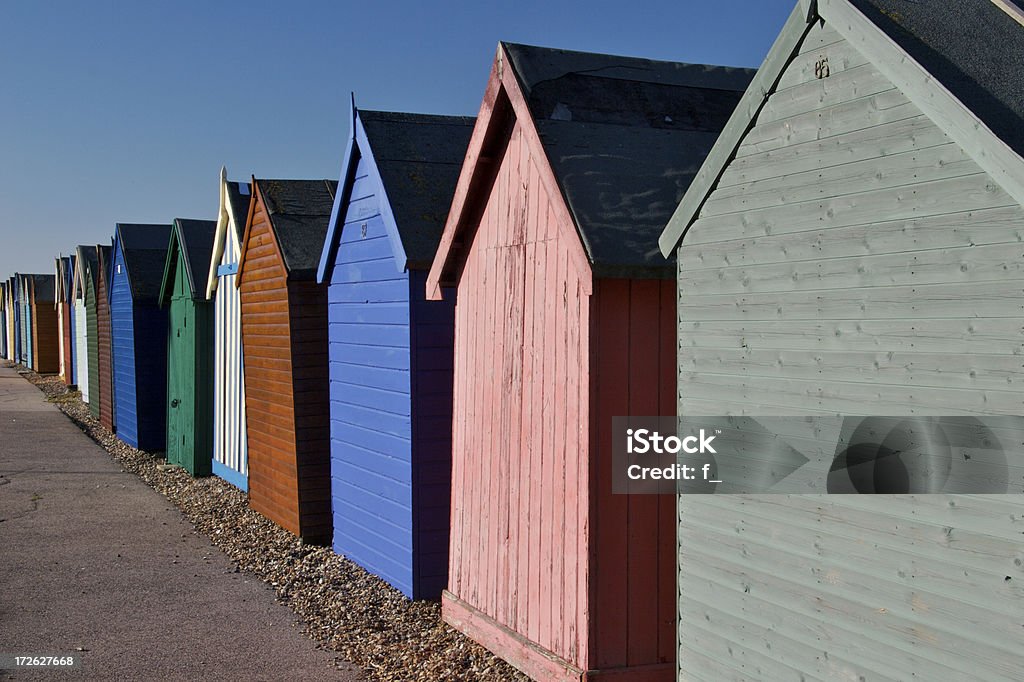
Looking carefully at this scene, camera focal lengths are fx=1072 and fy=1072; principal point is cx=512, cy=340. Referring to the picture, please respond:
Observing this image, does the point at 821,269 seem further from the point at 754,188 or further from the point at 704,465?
the point at 704,465

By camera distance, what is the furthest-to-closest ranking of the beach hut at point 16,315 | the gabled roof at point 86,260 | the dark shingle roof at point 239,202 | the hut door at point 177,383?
the beach hut at point 16,315 → the gabled roof at point 86,260 → the hut door at point 177,383 → the dark shingle roof at point 239,202

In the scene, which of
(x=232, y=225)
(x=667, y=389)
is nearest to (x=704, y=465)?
(x=667, y=389)

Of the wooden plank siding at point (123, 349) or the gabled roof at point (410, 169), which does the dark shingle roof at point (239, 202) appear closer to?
the gabled roof at point (410, 169)

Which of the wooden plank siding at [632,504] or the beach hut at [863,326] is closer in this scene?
the beach hut at [863,326]

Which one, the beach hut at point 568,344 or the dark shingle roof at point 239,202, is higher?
the dark shingle roof at point 239,202

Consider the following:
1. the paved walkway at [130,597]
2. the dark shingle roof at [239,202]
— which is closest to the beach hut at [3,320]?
the paved walkway at [130,597]

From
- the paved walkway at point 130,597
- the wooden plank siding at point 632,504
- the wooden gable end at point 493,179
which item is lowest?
the paved walkway at point 130,597

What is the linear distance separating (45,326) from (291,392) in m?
36.0

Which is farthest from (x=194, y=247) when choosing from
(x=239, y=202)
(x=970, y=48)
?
(x=970, y=48)

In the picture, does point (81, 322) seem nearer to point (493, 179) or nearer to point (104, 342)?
point (104, 342)

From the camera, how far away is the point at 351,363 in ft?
32.0

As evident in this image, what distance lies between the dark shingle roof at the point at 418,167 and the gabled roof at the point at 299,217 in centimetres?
193

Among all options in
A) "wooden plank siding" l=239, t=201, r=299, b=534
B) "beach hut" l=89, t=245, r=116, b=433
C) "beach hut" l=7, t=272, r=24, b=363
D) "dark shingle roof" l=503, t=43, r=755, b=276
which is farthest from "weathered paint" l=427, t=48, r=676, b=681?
"beach hut" l=7, t=272, r=24, b=363

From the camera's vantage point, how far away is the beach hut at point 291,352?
10.8 meters
